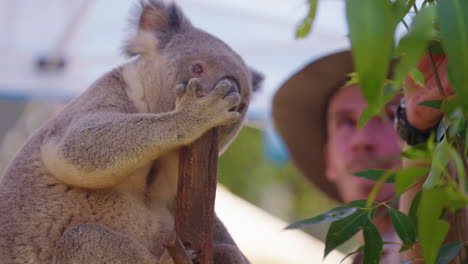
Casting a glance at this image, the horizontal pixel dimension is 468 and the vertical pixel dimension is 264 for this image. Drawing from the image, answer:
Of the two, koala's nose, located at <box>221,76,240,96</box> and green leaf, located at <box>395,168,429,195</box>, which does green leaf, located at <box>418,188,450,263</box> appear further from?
koala's nose, located at <box>221,76,240,96</box>

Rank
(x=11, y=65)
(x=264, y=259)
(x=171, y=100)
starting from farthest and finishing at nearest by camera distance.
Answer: (x=264, y=259), (x=11, y=65), (x=171, y=100)

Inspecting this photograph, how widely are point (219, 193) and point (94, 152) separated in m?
6.60

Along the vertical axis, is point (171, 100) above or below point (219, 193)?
above

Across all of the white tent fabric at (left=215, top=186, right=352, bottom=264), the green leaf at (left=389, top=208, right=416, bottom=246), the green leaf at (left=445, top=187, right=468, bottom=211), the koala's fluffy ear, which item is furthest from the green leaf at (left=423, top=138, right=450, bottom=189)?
the white tent fabric at (left=215, top=186, right=352, bottom=264)

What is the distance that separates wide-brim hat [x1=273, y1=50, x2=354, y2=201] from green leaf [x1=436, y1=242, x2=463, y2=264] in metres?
2.30

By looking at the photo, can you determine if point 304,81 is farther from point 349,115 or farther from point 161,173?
point 161,173

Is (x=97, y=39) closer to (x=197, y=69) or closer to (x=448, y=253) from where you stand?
(x=197, y=69)

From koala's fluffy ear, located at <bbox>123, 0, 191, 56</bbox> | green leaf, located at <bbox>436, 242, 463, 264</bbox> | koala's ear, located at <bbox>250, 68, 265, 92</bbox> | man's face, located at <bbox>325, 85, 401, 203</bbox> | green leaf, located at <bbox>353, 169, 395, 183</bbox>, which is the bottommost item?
man's face, located at <bbox>325, 85, 401, 203</bbox>

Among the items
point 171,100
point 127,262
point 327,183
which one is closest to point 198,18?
point 327,183

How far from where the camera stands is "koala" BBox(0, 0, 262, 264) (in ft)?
5.39

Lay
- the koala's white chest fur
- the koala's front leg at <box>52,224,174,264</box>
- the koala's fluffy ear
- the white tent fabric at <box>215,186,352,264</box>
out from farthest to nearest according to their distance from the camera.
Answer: the white tent fabric at <box>215,186,352,264</box> < the koala's fluffy ear < the koala's white chest fur < the koala's front leg at <box>52,224,174,264</box>

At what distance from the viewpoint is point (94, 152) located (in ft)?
5.60

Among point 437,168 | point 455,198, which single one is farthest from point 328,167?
point 455,198

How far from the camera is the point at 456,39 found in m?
0.71
